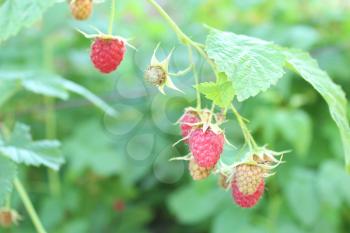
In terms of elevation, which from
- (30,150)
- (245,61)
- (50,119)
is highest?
(245,61)

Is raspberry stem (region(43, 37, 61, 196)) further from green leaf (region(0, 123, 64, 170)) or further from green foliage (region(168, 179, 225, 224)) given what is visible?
green leaf (region(0, 123, 64, 170))

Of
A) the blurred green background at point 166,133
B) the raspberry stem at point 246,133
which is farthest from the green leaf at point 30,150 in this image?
the blurred green background at point 166,133

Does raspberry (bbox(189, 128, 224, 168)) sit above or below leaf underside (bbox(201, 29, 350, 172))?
below

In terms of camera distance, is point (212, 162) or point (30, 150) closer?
point (212, 162)

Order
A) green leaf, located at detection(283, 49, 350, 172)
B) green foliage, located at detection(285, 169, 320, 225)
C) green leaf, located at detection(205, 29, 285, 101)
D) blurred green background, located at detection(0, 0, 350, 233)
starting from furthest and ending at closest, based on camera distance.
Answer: blurred green background, located at detection(0, 0, 350, 233) < green foliage, located at detection(285, 169, 320, 225) < green leaf, located at detection(283, 49, 350, 172) < green leaf, located at detection(205, 29, 285, 101)

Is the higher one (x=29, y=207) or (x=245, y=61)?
(x=245, y=61)

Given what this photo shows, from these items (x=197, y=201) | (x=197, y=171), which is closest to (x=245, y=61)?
(x=197, y=171)

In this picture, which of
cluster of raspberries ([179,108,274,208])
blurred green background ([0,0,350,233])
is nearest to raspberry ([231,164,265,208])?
cluster of raspberries ([179,108,274,208])

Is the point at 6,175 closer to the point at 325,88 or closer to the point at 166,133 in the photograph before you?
the point at 325,88

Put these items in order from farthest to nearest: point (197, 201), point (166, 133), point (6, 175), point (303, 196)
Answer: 1. point (166, 133)
2. point (197, 201)
3. point (303, 196)
4. point (6, 175)
